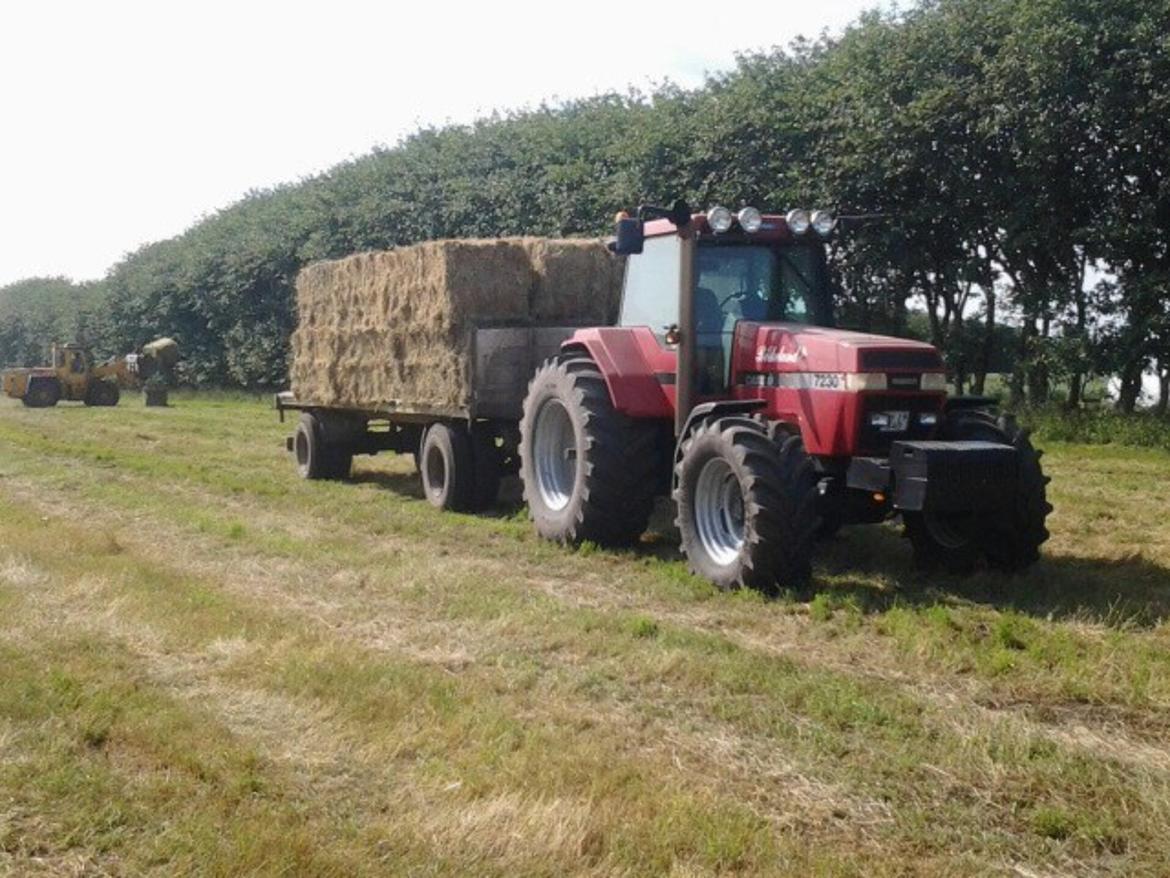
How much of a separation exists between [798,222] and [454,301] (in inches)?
153

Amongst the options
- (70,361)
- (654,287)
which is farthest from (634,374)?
(70,361)

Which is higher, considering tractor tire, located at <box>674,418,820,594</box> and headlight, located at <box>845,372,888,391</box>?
headlight, located at <box>845,372,888,391</box>

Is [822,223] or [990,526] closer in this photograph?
[990,526]

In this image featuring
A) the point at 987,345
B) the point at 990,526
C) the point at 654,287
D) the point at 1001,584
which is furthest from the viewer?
the point at 987,345

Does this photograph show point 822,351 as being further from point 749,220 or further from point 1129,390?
point 1129,390

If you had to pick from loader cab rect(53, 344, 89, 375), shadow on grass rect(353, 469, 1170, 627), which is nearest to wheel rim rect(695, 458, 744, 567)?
shadow on grass rect(353, 469, 1170, 627)

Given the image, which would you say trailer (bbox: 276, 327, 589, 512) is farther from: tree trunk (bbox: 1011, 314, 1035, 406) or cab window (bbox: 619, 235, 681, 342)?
tree trunk (bbox: 1011, 314, 1035, 406)

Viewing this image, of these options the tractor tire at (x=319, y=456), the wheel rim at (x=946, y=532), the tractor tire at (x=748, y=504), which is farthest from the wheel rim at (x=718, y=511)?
the tractor tire at (x=319, y=456)

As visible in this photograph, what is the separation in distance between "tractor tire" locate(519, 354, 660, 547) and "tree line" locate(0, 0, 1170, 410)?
9674 mm

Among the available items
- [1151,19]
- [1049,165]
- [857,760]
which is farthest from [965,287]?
[857,760]

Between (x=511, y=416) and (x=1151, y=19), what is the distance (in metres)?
9.89

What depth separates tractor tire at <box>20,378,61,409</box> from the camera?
112ft

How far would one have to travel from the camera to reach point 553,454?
403 inches

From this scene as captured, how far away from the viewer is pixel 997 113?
56.3ft
